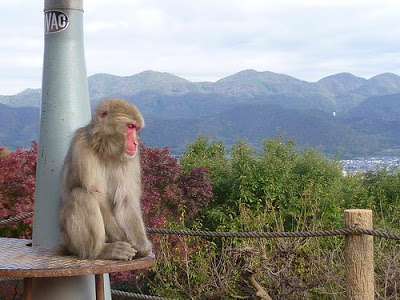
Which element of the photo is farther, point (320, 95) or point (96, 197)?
point (320, 95)

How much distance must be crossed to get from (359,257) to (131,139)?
133cm

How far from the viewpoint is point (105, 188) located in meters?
3.43

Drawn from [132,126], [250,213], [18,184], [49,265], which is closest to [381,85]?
[250,213]

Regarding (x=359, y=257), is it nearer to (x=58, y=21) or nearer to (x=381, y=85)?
(x=58, y=21)

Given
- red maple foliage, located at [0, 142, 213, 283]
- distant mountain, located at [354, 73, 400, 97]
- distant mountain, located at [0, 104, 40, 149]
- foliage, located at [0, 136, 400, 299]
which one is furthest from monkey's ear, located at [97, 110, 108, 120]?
distant mountain, located at [354, 73, 400, 97]

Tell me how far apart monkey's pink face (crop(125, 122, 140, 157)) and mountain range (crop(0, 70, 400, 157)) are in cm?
20

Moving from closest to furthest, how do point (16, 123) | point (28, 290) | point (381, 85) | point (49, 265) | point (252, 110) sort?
point (49, 265) → point (28, 290) → point (16, 123) → point (252, 110) → point (381, 85)

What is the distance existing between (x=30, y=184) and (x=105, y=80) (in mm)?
80508

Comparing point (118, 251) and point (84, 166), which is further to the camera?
point (84, 166)

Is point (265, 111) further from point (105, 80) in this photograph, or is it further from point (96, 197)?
point (96, 197)

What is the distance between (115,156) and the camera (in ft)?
11.2

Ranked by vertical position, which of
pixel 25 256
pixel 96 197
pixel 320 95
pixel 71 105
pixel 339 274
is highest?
pixel 320 95

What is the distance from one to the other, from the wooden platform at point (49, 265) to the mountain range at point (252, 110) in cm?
90

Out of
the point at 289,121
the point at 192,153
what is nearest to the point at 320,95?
the point at 289,121
